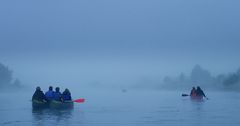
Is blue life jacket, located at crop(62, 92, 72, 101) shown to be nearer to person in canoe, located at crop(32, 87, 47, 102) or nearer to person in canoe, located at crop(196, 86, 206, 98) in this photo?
person in canoe, located at crop(32, 87, 47, 102)

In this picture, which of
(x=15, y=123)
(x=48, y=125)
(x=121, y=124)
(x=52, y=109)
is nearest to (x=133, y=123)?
(x=121, y=124)

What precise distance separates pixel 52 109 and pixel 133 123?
14.0 meters

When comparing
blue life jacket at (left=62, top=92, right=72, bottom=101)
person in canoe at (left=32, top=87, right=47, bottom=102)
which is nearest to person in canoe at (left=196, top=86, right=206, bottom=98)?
blue life jacket at (left=62, top=92, right=72, bottom=101)

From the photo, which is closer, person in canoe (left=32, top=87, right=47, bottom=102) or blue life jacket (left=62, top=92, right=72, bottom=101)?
person in canoe (left=32, top=87, right=47, bottom=102)

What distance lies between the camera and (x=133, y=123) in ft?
106

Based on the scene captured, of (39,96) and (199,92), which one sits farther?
(199,92)

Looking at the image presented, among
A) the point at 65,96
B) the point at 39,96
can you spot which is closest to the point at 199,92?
the point at 65,96

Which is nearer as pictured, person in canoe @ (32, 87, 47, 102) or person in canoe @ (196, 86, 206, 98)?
person in canoe @ (32, 87, 47, 102)

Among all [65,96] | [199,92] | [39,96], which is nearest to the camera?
[39,96]

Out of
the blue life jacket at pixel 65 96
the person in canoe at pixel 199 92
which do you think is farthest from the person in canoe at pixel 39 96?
the person in canoe at pixel 199 92

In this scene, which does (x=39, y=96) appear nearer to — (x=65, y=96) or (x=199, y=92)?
(x=65, y=96)

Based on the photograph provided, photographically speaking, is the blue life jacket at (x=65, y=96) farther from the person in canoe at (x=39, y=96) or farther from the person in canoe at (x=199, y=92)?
the person in canoe at (x=199, y=92)

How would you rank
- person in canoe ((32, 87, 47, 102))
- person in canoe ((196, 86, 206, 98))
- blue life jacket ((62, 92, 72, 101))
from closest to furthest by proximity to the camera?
person in canoe ((32, 87, 47, 102)) → blue life jacket ((62, 92, 72, 101)) → person in canoe ((196, 86, 206, 98))

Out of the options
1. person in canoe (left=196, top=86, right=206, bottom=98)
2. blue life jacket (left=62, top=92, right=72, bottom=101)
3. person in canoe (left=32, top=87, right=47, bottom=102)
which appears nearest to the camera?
person in canoe (left=32, top=87, right=47, bottom=102)
